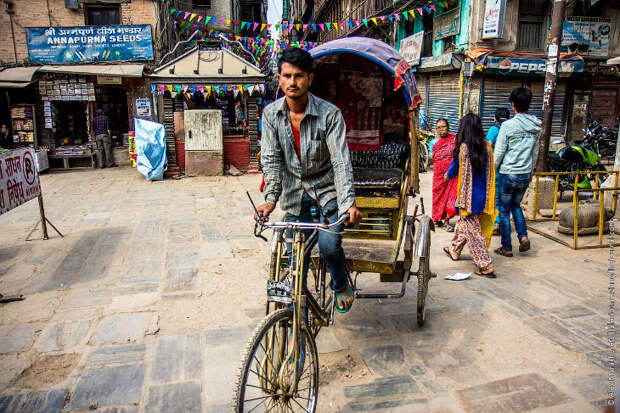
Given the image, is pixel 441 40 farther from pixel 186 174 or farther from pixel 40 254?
pixel 40 254

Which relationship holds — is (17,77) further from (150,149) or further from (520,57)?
(520,57)

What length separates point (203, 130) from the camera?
12.5m

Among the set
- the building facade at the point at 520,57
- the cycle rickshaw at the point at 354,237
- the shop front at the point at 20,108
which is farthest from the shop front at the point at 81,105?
the cycle rickshaw at the point at 354,237

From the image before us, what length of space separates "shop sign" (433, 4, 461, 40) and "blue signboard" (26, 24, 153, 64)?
988 centimetres

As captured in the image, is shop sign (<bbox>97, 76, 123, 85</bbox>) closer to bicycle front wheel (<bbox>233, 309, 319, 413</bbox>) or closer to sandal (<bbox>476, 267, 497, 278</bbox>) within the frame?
sandal (<bbox>476, 267, 497, 278</bbox>)

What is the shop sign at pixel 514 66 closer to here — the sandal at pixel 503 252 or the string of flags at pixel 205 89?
the string of flags at pixel 205 89

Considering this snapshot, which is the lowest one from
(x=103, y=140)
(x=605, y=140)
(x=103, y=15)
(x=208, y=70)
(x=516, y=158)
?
(x=103, y=140)

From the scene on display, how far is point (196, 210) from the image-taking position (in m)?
8.74

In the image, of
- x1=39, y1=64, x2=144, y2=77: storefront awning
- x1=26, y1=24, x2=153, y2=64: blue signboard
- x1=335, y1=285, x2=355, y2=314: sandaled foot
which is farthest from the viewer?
x1=26, y1=24, x2=153, y2=64: blue signboard

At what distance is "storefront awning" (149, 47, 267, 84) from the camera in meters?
12.4

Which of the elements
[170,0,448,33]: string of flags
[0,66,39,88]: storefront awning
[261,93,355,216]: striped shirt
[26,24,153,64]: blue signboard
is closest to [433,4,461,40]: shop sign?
[170,0,448,33]: string of flags

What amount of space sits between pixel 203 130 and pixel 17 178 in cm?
696

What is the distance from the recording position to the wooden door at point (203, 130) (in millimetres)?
12375

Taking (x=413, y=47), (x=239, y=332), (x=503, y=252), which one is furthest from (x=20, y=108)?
(x=503, y=252)
